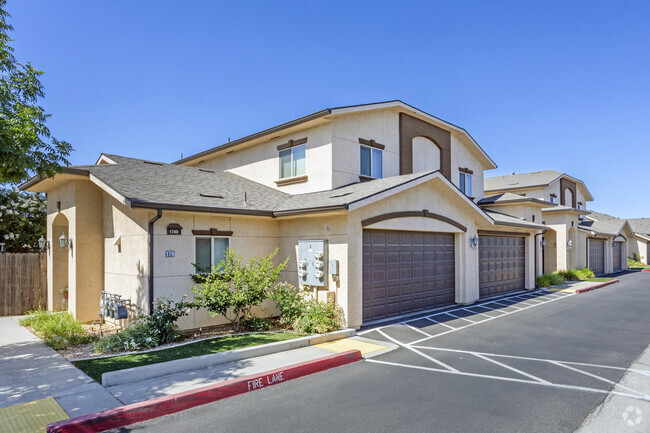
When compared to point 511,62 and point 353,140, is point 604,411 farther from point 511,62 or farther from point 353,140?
point 511,62

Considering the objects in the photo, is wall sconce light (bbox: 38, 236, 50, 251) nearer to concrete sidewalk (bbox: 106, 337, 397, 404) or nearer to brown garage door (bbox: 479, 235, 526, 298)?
concrete sidewalk (bbox: 106, 337, 397, 404)

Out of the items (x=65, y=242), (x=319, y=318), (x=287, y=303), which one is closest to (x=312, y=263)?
(x=287, y=303)

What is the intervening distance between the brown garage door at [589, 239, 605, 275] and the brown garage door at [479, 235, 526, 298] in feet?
49.6

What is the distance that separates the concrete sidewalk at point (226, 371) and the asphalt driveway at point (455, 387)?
0.62 m

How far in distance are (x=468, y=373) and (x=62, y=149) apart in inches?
425

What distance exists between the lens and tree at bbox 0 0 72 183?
8.37 m

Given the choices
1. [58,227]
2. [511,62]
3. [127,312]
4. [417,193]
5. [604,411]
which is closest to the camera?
[604,411]

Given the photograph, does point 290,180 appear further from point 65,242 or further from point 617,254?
point 617,254

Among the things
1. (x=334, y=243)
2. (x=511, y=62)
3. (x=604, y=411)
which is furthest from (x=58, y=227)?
(x=511, y=62)

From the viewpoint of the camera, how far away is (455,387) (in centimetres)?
698

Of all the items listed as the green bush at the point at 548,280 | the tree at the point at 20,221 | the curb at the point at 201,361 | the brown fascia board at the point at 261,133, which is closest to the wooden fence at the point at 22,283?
the tree at the point at 20,221

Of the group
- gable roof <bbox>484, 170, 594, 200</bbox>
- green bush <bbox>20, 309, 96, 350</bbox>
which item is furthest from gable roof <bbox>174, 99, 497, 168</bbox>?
gable roof <bbox>484, 170, 594, 200</bbox>

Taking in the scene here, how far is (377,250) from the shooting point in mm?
12109

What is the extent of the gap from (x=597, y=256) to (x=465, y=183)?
20.3 metres
